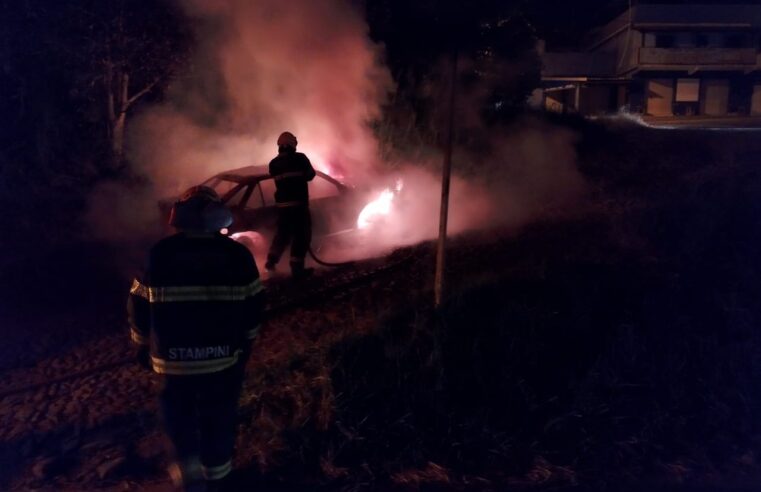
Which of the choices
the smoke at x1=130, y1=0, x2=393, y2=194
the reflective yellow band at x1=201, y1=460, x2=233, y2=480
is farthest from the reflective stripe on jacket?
the smoke at x1=130, y1=0, x2=393, y2=194

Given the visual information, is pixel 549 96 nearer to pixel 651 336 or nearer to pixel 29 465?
pixel 651 336

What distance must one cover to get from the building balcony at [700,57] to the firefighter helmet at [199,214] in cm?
3643

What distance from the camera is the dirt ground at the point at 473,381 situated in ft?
14.3

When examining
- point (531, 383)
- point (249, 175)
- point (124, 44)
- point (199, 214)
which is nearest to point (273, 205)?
point (249, 175)

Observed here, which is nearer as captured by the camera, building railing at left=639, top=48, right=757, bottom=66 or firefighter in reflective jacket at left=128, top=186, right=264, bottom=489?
firefighter in reflective jacket at left=128, top=186, right=264, bottom=489

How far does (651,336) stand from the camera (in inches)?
220

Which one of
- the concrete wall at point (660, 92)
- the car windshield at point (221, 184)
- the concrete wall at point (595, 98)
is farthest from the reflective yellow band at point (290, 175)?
the concrete wall at point (660, 92)

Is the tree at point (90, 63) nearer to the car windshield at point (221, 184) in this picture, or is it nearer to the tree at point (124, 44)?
the tree at point (124, 44)

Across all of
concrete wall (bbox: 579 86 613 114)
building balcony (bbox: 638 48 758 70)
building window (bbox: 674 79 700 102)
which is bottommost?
concrete wall (bbox: 579 86 613 114)

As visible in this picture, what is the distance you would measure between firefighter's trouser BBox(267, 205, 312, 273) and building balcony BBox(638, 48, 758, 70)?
1283 inches

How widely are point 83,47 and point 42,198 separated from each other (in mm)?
3086

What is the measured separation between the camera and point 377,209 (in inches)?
397

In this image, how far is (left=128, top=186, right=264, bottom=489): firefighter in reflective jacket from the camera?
11.3 feet

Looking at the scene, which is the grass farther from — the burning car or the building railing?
the building railing
